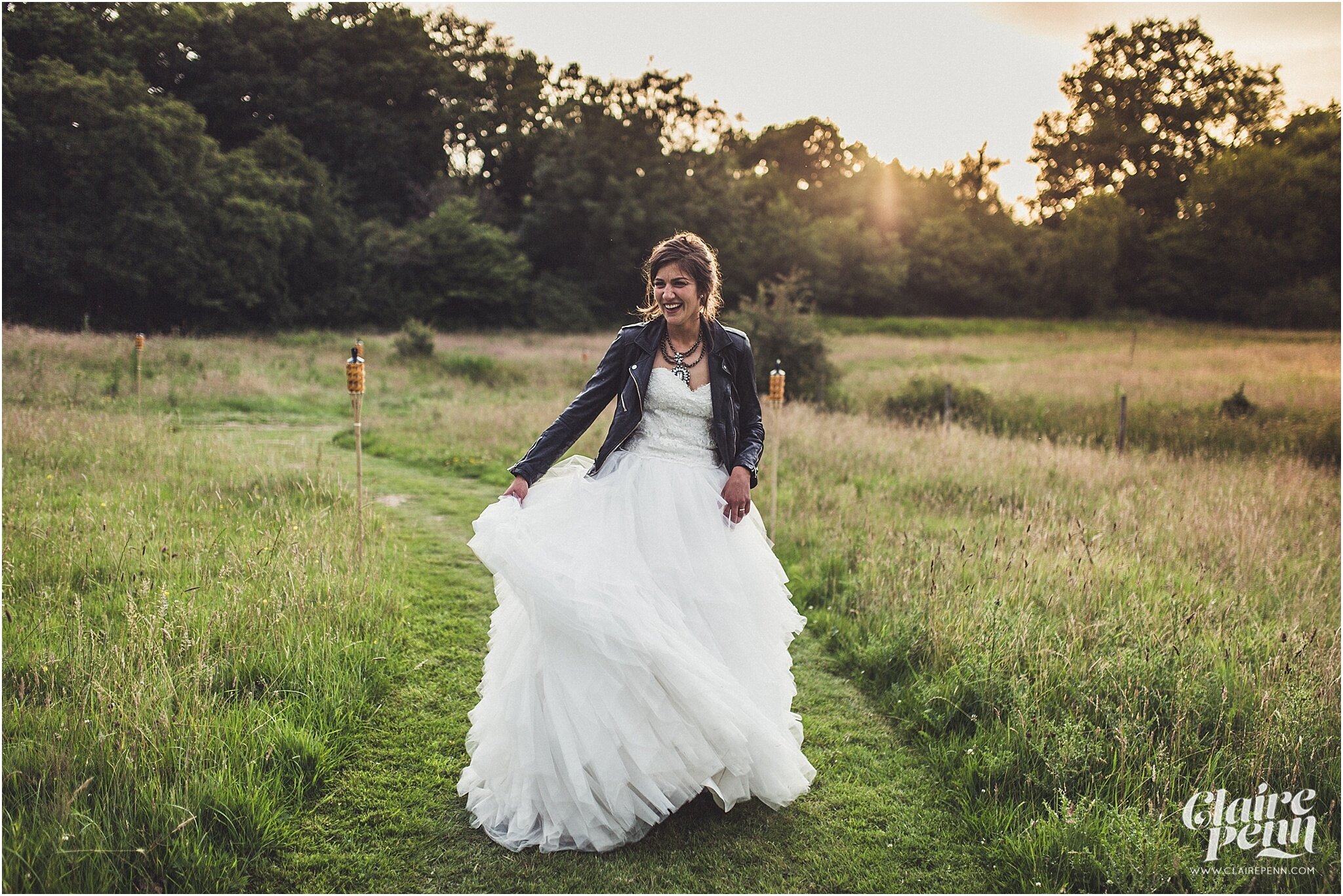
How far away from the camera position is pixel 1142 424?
44.9 feet

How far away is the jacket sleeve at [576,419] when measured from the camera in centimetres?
334

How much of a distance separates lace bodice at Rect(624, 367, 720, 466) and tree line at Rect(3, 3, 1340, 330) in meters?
18.0

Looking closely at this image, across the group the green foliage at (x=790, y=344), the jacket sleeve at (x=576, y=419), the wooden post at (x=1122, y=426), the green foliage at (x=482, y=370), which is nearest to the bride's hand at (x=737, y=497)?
the jacket sleeve at (x=576, y=419)

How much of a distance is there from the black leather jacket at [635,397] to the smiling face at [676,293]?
150 mm

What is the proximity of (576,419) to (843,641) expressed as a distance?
2703 millimetres

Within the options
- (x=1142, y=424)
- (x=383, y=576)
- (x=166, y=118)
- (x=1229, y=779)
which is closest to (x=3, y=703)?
(x=383, y=576)

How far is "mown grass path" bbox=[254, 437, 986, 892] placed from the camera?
2.82 metres

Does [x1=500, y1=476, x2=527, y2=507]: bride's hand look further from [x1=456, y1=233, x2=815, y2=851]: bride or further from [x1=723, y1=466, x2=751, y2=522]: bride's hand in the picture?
[x1=723, y1=466, x2=751, y2=522]: bride's hand

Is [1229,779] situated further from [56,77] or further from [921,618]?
[56,77]

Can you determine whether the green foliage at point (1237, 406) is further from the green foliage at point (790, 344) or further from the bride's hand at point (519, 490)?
the bride's hand at point (519, 490)

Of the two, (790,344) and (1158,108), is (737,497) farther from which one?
(1158,108)

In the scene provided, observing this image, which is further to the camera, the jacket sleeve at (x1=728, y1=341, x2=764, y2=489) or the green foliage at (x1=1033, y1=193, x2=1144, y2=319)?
the green foliage at (x1=1033, y1=193, x2=1144, y2=319)

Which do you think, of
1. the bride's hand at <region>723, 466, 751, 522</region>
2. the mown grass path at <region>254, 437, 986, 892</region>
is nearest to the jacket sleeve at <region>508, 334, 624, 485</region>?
the bride's hand at <region>723, 466, 751, 522</region>

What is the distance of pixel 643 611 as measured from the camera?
114 inches
